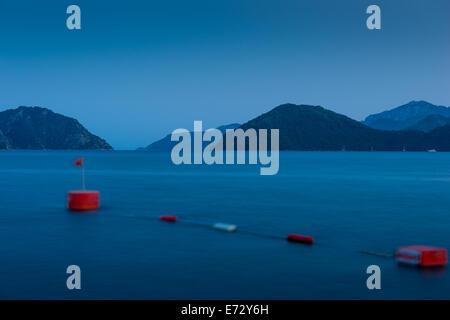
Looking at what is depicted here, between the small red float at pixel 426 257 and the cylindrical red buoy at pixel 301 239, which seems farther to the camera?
the cylindrical red buoy at pixel 301 239

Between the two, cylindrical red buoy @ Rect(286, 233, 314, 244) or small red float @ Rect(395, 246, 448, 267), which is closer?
small red float @ Rect(395, 246, 448, 267)

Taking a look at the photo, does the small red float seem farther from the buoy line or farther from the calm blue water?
the calm blue water

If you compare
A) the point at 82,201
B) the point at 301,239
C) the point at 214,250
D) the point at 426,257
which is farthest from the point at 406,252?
the point at 82,201

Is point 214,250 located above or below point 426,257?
below

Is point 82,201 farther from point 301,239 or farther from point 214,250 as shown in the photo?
point 301,239

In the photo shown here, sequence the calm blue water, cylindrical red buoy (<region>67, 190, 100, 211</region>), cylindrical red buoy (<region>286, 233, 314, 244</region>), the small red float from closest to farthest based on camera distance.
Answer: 1. the calm blue water
2. the small red float
3. cylindrical red buoy (<region>286, 233, 314, 244</region>)
4. cylindrical red buoy (<region>67, 190, 100, 211</region>)

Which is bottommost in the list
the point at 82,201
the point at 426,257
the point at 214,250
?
A: the point at 214,250

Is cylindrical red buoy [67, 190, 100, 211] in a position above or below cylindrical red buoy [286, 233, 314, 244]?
above

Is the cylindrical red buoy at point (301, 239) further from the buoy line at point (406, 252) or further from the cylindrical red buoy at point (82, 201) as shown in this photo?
the cylindrical red buoy at point (82, 201)

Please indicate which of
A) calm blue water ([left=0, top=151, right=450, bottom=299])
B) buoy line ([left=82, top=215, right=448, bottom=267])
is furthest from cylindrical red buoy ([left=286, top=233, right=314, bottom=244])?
calm blue water ([left=0, top=151, right=450, bottom=299])

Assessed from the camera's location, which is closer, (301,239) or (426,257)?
(426,257)

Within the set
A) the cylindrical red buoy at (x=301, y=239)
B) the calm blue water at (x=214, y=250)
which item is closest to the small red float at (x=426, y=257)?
the calm blue water at (x=214, y=250)

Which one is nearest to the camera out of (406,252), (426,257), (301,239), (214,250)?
(426,257)
